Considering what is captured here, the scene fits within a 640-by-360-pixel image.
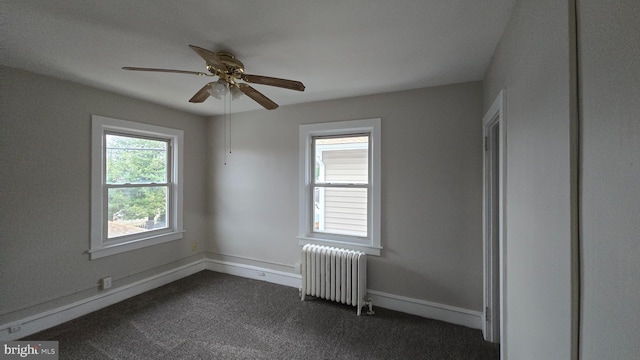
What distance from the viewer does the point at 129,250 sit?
2.96 m

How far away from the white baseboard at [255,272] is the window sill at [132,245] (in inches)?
28.3

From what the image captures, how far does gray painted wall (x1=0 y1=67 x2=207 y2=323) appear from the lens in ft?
6.88

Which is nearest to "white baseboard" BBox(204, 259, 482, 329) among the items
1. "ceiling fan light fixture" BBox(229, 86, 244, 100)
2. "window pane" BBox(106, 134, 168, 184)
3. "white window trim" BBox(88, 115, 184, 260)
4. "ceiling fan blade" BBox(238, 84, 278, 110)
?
"white window trim" BBox(88, 115, 184, 260)

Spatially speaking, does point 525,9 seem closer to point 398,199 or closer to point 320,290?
point 398,199

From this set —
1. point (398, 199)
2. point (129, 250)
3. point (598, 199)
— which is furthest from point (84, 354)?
point (598, 199)

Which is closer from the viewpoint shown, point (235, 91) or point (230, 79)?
point (230, 79)

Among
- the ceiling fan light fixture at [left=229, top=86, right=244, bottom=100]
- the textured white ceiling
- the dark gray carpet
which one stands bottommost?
the dark gray carpet

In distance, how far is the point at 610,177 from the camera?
639mm

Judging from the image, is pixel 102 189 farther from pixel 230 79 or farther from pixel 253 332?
pixel 253 332

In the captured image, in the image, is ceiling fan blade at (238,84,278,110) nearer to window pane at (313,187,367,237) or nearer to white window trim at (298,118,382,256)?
white window trim at (298,118,382,256)

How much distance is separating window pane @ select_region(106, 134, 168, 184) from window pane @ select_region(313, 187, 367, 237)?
7.29ft

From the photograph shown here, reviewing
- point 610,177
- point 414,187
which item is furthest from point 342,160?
point 610,177

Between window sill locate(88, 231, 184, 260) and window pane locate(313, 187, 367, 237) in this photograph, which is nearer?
window sill locate(88, 231, 184, 260)

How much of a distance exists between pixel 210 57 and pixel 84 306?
2943mm
